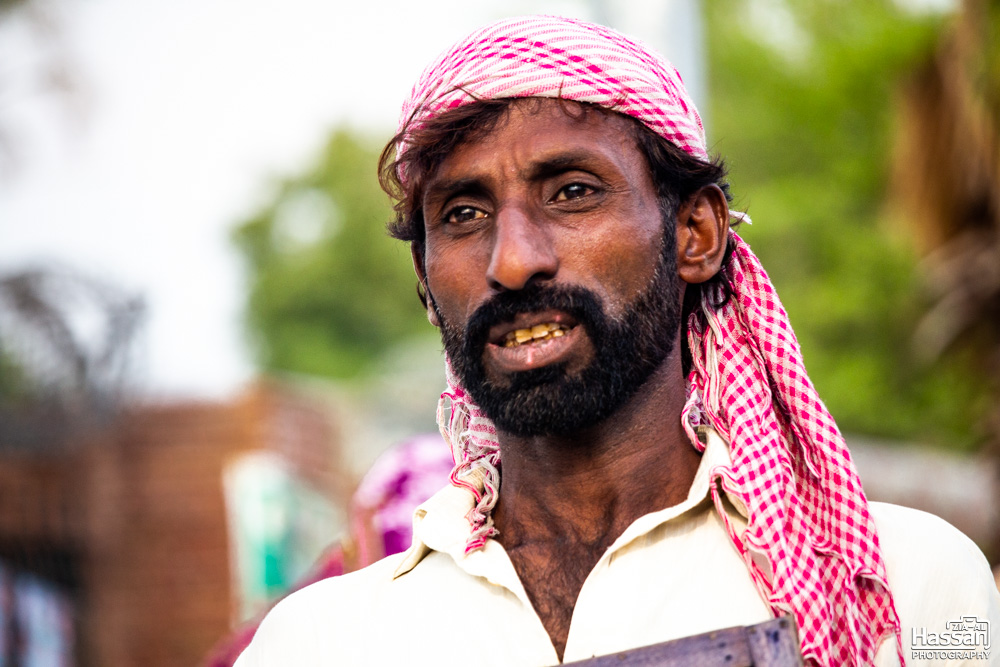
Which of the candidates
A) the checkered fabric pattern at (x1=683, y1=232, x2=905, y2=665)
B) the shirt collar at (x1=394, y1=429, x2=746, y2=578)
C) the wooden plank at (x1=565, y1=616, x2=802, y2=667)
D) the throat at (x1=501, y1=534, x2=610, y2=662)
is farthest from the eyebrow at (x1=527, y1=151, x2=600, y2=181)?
the wooden plank at (x1=565, y1=616, x2=802, y2=667)

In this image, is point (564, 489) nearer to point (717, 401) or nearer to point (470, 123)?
point (717, 401)

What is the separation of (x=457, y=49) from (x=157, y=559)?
7.75 m

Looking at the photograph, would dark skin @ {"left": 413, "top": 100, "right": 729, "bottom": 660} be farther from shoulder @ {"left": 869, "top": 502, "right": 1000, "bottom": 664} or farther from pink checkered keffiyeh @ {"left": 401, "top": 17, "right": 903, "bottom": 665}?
shoulder @ {"left": 869, "top": 502, "right": 1000, "bottom": 664}

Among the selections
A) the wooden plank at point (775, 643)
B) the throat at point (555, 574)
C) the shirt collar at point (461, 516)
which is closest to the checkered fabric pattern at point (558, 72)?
the shirt collar at point (461, 516)

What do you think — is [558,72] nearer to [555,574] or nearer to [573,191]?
[573,191]

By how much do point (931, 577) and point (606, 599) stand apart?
22.8 inches

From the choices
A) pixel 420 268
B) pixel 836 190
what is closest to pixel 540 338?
pixel 420 268

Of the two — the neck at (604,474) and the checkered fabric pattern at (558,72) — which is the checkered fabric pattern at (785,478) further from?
the checkered fabric pattern at (558,72)

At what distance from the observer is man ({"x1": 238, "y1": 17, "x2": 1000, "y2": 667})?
217 centimetres

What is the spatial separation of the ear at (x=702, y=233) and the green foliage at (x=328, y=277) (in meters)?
30.3

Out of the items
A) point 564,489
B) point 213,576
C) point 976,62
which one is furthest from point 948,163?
point 564,489

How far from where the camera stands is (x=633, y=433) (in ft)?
7.91

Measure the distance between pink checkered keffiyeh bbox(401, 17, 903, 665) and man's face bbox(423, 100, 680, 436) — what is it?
0.09m

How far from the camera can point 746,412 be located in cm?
235
